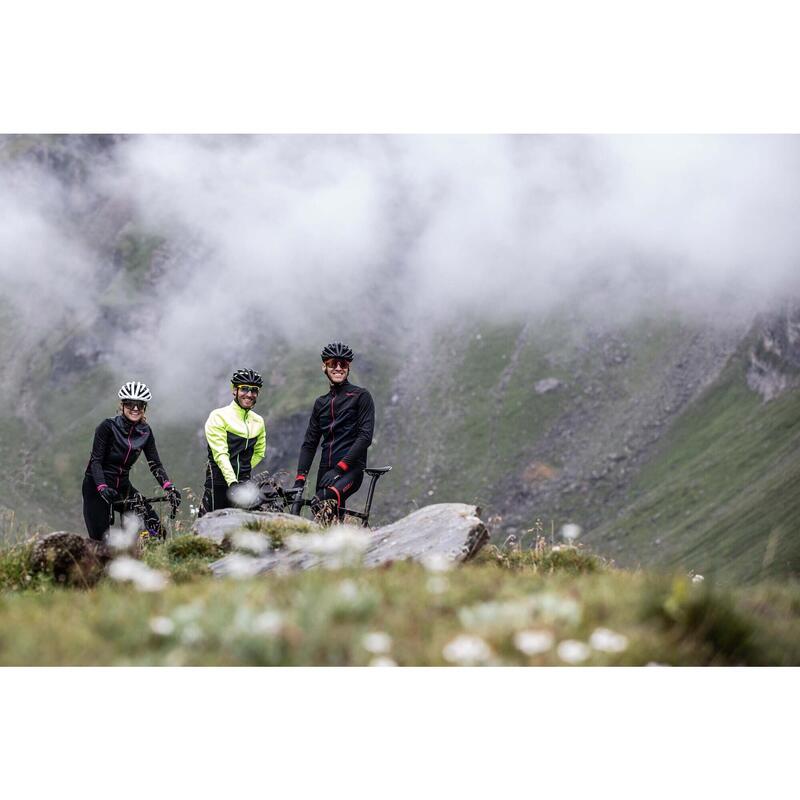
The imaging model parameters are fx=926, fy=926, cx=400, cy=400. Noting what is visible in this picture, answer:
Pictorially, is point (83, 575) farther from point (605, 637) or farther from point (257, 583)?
point (605, 637)

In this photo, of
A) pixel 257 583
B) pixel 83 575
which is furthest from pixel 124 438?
pixel 257 583

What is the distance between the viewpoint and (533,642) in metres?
6.38

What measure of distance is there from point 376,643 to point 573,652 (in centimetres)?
137

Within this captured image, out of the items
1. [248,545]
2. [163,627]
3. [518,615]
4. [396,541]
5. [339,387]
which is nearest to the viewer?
[518,615]

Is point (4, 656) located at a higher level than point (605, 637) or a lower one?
lower

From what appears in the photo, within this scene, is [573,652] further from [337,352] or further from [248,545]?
[337,352]

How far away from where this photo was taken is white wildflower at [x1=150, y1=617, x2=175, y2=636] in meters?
6.83

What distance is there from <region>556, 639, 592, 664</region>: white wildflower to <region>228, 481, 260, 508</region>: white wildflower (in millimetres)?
9181

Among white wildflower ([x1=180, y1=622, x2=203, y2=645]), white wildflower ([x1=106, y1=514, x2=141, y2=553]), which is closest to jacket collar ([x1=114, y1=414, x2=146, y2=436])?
white wildflower ([x1=106, y1=514, x2=141, y2=553])

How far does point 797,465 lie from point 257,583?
18986cm

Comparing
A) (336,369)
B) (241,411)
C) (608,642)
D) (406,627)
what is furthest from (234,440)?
(608,642)

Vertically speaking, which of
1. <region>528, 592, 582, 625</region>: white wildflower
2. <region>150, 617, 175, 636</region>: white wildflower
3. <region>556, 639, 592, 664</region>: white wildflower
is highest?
<region>528, 592, 582, 625</region>: white wildflower

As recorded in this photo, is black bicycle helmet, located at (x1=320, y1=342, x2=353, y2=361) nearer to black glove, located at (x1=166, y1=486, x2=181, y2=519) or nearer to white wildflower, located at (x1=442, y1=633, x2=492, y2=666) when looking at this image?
black glove, located at (x1=166, y1=486, x2=181, y2=519)

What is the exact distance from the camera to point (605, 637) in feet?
21.3
